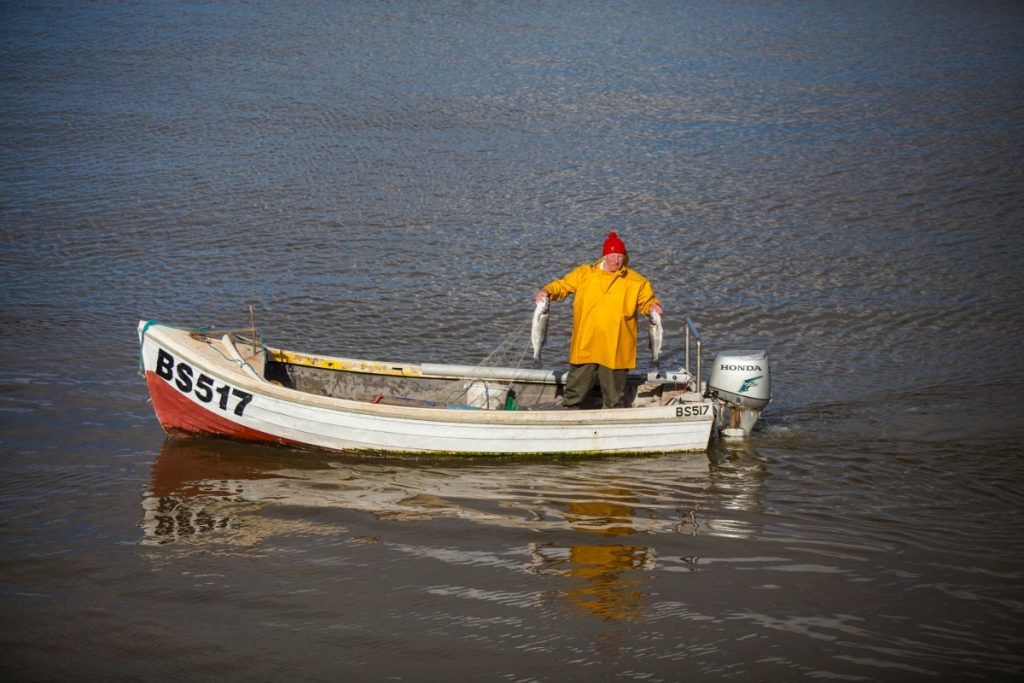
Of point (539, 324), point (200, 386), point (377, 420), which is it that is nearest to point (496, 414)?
point (539, 324)

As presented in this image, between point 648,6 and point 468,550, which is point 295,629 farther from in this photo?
point 648,6

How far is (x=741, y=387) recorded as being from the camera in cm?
931

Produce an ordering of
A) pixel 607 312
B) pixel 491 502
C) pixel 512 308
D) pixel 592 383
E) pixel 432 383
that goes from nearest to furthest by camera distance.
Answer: pixel 491 502 < pixel 607 312 < pixel 592 383 < pixel 432 383 < pixel 512 308

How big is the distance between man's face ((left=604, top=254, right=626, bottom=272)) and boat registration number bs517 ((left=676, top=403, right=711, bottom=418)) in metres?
1.24

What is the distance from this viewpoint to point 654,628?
654 centimetres

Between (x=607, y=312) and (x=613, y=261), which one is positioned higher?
(x=613, y=261)

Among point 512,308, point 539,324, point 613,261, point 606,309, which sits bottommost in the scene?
point 539,324

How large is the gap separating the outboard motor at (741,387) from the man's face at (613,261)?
1.20 meters

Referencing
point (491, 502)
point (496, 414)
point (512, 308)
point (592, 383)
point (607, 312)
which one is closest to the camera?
point (491, 502)

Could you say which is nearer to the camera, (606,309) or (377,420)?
(377,420)

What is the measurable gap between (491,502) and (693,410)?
1.90 meters

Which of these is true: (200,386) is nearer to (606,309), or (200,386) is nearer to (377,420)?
(377,420)

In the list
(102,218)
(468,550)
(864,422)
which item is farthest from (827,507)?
(102,218)

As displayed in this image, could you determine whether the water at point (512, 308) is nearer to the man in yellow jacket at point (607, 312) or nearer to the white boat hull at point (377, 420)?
the white boat hull at point (377, 420)
